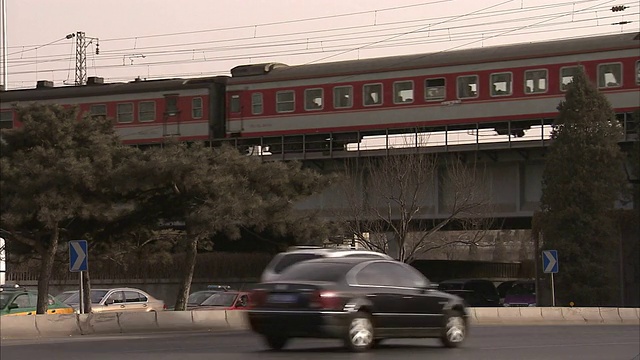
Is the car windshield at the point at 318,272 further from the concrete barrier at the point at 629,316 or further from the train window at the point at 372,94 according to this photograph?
the train window at the point at 372,94

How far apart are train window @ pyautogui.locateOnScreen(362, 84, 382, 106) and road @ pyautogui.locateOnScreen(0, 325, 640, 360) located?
26.0 meters

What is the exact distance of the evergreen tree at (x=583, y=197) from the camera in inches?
1836

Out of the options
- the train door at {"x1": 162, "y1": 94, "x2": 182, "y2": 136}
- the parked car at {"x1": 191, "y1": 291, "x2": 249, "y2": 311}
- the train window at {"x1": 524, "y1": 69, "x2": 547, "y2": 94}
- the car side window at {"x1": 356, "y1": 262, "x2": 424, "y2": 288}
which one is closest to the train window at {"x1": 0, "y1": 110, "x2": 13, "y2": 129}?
the train door at {"x1": 162, "y1": 94, "x2": 182, "y2": 136}

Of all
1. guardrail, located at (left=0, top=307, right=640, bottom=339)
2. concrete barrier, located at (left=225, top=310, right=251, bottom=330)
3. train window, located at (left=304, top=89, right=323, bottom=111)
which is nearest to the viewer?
guardrail, located at (left=0, top=307, right=640, bottom=339)

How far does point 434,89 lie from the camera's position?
48094 millimetres

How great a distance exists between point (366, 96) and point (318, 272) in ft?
105

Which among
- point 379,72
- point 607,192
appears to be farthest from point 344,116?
point 607,192

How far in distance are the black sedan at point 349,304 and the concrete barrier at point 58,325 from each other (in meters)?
7.82

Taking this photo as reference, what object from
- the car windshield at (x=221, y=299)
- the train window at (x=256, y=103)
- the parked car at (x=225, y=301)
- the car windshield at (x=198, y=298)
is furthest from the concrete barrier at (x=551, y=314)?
the train window at (x=256, y=103)

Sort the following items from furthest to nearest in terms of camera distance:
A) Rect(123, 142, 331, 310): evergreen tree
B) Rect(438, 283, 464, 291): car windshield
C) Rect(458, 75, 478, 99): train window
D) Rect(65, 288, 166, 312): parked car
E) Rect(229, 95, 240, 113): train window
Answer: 1. Rect(229, 95, 240, 113): train window
2. Rect(438, 283, 464, 291): car windshield
3. Rect(458, 75, 478, 99): train window
4. Rect(65, 288, 166, 312): parked car
5. Rect(123, 142, 331, 310): evergreen tree

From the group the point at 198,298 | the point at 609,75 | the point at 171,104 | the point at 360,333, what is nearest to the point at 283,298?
the point at 360,333

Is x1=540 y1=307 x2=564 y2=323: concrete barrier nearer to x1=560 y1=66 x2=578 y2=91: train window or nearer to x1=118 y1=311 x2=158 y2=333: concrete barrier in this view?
x1=118 y1=311 x2=158 y2=333: concrete barrier

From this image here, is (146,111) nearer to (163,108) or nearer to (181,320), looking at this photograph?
(163,108)

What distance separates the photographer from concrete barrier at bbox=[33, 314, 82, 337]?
24.4 metres
